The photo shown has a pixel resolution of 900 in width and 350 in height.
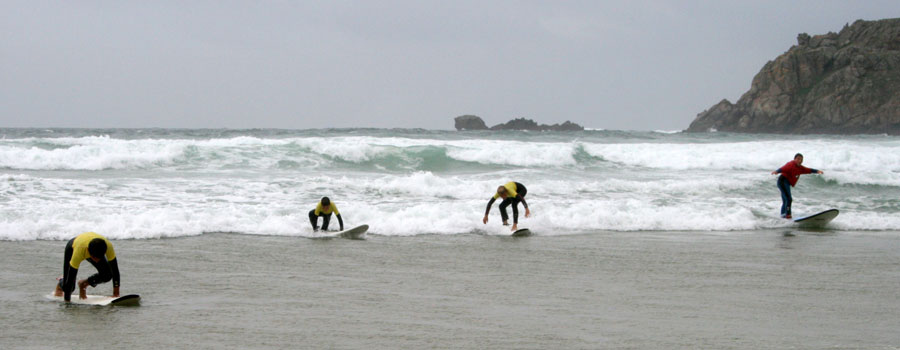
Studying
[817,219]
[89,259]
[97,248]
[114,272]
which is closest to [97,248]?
[97,248]

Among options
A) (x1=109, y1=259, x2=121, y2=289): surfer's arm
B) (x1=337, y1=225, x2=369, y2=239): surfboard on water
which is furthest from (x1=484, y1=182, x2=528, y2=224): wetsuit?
(x1=109, y1=259, x2=121, y2=289): surfer's arm

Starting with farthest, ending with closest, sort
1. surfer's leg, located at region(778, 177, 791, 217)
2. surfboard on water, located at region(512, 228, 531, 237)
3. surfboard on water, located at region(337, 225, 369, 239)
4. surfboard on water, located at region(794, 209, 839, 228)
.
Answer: surfer's leg, located at region(778, 177, 791, 217)
surfboard on water, located at region(794, 209, 839, 228)
surfboard on water, located at region(512, 228, 531, 237)
surfboard on water, located at region(337, 225, 369, 239)

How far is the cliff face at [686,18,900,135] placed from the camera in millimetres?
83688

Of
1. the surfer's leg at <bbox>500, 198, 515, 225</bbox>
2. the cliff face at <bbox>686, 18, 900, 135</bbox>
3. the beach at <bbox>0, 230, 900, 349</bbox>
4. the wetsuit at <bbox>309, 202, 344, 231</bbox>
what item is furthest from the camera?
the cliff face at <bbox>686, 18, 900, 135</bbox>

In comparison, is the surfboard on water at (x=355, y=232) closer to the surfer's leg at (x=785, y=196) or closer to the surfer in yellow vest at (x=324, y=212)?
the surfer in yellow vest at (x=324, y=212)

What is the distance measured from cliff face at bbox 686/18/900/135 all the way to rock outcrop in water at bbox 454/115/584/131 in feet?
63.4

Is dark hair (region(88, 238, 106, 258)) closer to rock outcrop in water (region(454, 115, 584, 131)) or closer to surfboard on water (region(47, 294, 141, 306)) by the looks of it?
surfboard on water (region(47, 294, 141, 306))

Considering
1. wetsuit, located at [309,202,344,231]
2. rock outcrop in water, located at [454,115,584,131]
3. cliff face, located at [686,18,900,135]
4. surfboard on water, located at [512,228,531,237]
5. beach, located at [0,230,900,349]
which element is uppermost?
cliff face, located at [686,18,900,135]

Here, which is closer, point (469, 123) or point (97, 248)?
point (97, 248)

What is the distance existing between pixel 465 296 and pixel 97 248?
3.62 metres

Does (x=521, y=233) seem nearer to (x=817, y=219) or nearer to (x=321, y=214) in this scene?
(x=321, y=214)

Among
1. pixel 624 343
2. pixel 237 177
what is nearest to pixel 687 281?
pixel 624 343

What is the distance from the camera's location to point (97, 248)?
7.01 m

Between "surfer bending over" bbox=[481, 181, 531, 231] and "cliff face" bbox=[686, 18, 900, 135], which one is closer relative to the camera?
"surfer bending over" bbox=[481, 181, 531, 231]
